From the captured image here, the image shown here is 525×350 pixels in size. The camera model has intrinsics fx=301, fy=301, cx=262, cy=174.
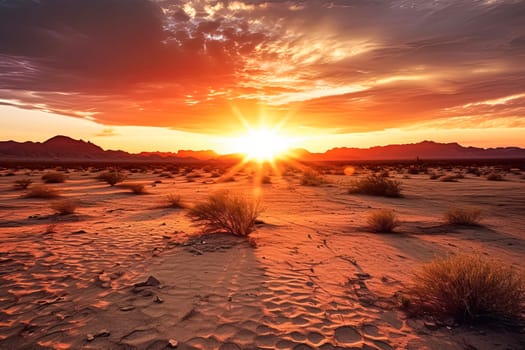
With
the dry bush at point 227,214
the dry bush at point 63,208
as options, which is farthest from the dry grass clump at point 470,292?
the dry bush at point 63,208

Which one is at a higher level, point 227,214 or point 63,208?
point 227,214

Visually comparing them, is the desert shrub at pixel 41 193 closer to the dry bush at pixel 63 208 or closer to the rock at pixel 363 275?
the dry bush at pixel 63 208

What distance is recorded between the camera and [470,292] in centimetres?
375

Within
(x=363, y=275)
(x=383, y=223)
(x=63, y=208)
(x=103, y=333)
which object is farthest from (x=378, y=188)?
(x=103, y=333)

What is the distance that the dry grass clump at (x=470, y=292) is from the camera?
3719mm

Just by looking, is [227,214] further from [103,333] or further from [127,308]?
[103,333]

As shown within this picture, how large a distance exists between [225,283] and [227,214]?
10.4 ft

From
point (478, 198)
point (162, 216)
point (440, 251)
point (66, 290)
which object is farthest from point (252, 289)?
point (478, 198)

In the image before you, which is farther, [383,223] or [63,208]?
[63,208]

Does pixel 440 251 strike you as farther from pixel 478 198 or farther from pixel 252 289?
pixel 478 198

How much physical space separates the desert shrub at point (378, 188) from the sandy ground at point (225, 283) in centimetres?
610

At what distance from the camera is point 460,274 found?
3.94m

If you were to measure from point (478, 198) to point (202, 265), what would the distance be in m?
14.2

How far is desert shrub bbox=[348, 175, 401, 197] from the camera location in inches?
624
